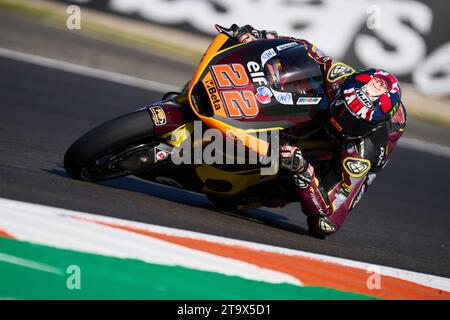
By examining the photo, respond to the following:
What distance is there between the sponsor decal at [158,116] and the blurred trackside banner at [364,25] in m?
7.92

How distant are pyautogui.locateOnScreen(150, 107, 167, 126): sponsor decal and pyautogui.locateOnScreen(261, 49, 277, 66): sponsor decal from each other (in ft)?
2.42

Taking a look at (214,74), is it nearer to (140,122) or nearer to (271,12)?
(140,122)

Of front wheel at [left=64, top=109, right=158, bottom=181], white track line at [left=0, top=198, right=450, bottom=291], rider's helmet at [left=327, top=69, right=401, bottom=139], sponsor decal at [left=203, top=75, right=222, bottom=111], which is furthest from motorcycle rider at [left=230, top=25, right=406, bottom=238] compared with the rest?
front wheel at [left=64, top=109, right=158, bottom=181]

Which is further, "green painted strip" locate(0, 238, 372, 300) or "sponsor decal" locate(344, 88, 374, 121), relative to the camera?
"sponsor decal" locate(344, 88, 374, 121)

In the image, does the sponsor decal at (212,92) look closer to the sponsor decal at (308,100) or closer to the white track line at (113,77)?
the sponsor decal at (308,100)

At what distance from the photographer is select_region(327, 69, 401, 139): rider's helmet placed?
5211 millimetres

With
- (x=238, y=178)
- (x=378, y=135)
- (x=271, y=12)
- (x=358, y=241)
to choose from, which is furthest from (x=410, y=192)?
(x=271, y=12)

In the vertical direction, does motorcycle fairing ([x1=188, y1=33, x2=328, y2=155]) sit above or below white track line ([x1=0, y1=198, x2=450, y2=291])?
above

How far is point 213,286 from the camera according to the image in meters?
4.44

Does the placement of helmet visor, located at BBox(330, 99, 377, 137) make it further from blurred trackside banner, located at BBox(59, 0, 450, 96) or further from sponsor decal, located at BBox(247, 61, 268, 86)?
blurred trackside banner, located at BBox(59, 0, 450, 96)

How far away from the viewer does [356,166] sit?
18.5 ft

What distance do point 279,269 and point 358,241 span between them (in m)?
1.65

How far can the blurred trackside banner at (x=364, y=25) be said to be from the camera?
12.8 meters

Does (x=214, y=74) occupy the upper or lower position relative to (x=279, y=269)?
upper
